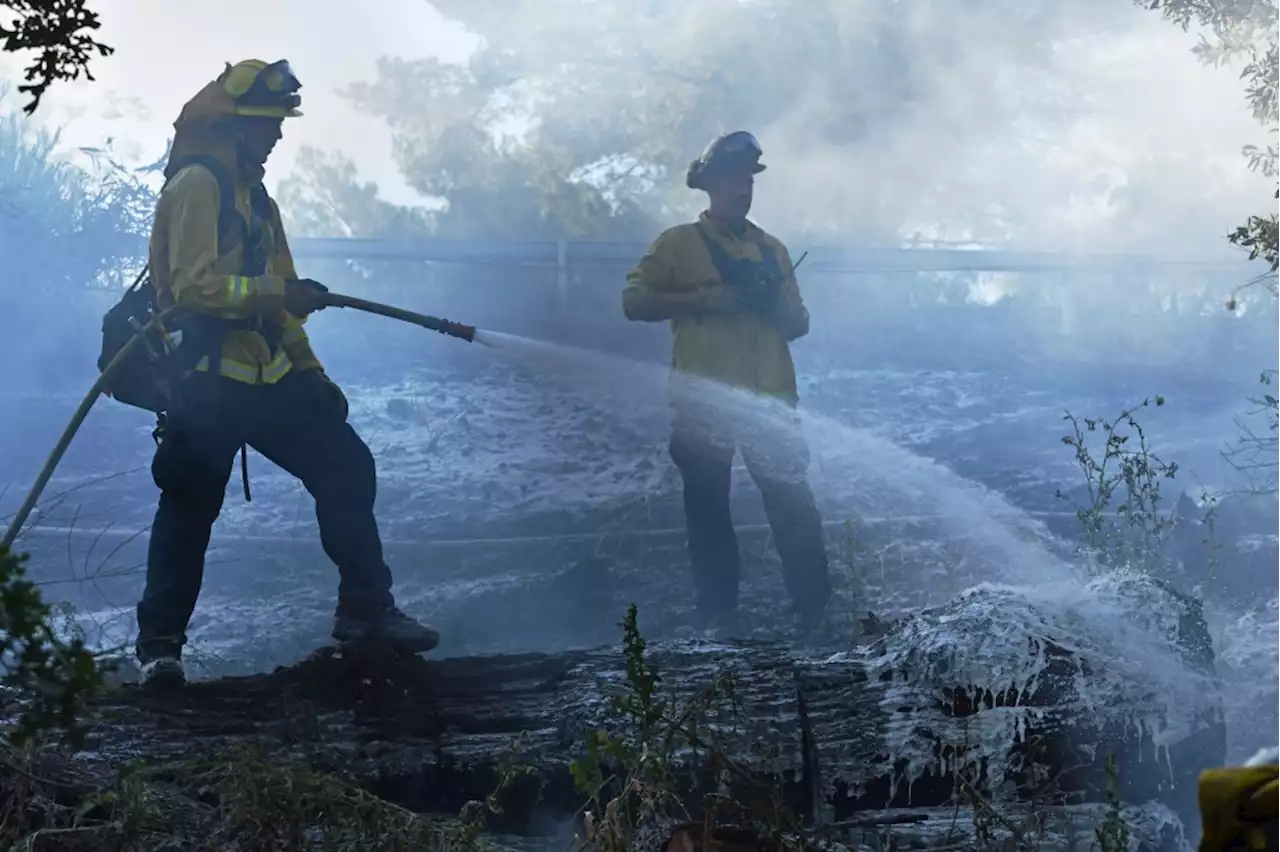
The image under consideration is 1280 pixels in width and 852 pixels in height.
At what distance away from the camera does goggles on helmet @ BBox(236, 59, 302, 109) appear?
4484mm

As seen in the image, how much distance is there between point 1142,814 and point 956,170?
513cm

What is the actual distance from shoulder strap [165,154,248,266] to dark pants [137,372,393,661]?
1.63 feet

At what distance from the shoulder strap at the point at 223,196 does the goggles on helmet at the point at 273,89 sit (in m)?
0.22

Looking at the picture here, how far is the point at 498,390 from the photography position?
753cm

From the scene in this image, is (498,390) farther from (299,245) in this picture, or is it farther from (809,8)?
(809,8)

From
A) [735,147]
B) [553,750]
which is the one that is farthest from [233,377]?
[735,147]

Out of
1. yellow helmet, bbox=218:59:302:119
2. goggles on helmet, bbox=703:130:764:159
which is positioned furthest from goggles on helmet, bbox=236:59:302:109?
goggles on helmet, bbox=703:130:764:159

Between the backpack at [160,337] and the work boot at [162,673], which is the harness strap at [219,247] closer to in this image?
the backpack at [160,337]

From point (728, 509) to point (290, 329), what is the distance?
6.58 feet

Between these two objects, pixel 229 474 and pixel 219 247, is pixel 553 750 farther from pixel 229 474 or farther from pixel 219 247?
pixel 219 247

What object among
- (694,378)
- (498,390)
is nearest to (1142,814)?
(694,378)

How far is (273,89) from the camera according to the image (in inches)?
178

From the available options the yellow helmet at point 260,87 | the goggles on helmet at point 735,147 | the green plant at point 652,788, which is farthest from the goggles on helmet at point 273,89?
the green plant at point 652,788

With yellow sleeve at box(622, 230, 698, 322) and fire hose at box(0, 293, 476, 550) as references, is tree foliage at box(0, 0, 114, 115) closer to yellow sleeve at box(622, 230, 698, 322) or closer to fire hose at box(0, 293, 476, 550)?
fire hose at box(0, 293, 476, 550)
